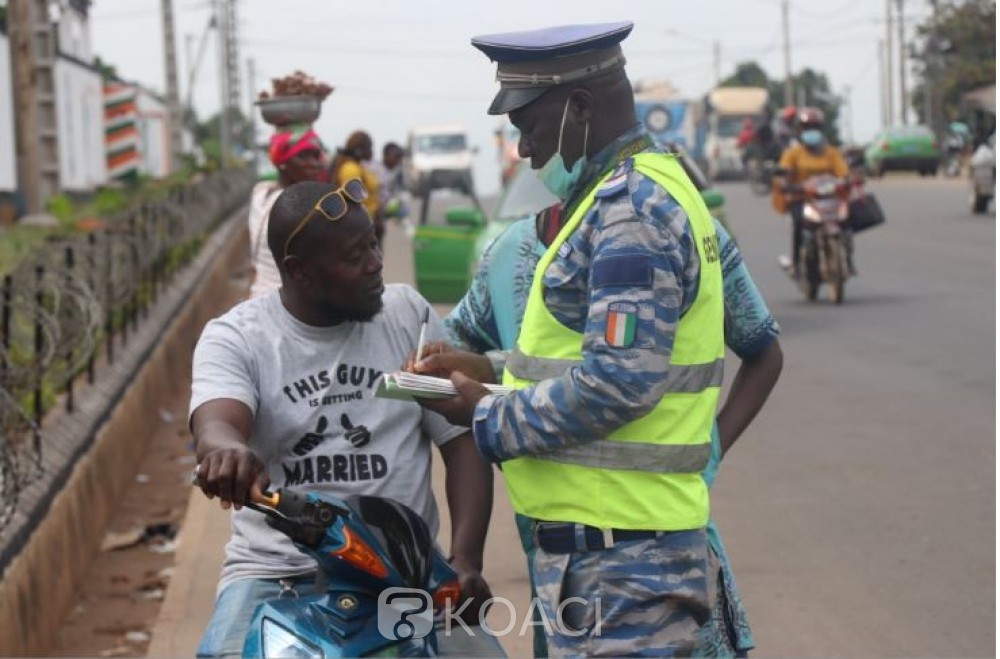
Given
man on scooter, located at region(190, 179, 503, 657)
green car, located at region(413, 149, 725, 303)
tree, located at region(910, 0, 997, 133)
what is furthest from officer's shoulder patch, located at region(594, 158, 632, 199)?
tree, located at region(910, 0, 997, 133)

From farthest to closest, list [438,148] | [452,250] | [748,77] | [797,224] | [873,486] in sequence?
[748,77] → [438,148] → [797,224] → [452,250] → [873,486]

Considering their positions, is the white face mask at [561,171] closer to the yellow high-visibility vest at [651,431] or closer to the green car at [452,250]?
the yellow high-visibility vest at [651,431]

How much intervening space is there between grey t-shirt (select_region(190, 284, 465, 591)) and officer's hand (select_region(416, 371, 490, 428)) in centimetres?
44

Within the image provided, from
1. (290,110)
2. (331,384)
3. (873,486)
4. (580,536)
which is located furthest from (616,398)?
(873,486)

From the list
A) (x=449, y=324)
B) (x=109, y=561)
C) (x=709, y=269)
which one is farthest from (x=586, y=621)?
(x=109, y=561)

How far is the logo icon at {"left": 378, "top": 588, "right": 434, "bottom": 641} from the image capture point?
3459 mm

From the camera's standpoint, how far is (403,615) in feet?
11.5

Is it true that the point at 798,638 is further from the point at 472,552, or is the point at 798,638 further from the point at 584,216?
the point at 584,216

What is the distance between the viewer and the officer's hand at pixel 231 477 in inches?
132

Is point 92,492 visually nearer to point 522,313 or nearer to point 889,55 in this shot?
point 522,313

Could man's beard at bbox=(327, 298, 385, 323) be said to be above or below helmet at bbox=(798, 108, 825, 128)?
above

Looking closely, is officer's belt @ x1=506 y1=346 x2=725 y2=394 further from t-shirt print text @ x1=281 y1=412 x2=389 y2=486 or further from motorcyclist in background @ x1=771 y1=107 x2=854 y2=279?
motorcyclist in background @ x1=771 y1=107 x2=854 y2=279

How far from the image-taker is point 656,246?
3295 mm

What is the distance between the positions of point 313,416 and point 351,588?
556 millimetres
